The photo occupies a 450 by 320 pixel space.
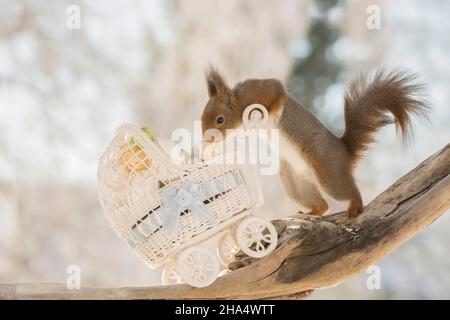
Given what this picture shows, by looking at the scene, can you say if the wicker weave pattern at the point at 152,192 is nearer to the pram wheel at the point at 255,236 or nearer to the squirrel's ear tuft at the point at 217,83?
the pram wheel at the point at 255,236

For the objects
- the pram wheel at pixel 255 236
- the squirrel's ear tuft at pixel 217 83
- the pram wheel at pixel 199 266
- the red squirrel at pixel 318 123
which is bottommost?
the pram wheel at pixel 199 266

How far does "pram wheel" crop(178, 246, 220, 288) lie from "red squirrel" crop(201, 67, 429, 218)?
2.15ft

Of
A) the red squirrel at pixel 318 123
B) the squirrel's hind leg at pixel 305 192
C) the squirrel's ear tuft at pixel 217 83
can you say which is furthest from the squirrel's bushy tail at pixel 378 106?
the squirrel's ear tuft at pixel 217 83

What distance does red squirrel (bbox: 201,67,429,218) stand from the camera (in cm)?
248

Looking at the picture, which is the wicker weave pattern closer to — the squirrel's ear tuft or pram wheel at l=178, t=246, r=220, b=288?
pram wheel at l=178, t=246, r=220, b=288

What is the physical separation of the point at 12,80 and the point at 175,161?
3.68 meters

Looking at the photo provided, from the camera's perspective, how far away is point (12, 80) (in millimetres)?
5305

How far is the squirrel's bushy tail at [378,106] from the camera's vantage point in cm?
248

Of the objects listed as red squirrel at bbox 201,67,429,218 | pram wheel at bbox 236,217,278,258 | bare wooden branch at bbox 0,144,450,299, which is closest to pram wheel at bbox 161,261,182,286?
bare wooden branch at bbox 0,144,450,299

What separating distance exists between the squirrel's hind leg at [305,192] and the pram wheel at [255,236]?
1.82ft

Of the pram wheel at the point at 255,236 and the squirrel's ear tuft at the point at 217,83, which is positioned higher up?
the squirrel's ear tuft at the point at 217,83

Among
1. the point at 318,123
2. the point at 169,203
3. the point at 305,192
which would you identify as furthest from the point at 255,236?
the point at 318,123

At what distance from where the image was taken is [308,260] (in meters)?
2.15

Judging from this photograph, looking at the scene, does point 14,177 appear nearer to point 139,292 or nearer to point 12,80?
point 12,80
